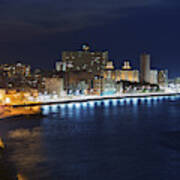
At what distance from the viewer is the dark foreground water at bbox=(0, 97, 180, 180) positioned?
24.4 ft

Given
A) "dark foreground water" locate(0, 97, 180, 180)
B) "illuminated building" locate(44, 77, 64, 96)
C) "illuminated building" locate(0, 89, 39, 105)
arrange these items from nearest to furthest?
"dark foreground water" locate(0, 97, 180, 180)
"illuminated building" locate(0, 89, 39, 105)
"illuminated building" locate(44, 77, 64, 96)

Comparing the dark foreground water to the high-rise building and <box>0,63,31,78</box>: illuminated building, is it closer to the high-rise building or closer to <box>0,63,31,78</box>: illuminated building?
<box>0,63,31,78</box>: illuminated building

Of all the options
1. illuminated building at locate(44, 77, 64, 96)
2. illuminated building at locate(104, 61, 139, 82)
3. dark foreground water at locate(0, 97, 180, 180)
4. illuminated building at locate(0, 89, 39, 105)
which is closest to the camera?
dark foreground water at locate(0, 97, 180, 180)

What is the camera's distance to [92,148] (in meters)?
9.68

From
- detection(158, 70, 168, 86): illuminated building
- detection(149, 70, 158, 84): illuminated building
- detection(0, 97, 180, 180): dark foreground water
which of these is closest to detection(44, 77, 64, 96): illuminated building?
detection(0, 97, 180, 180): dark foreground water

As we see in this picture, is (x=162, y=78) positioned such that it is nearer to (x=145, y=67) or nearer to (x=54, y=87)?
(x=145, y=67)

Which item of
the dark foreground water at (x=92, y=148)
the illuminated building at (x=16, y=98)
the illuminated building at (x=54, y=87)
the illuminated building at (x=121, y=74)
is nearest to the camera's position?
the dark foreground water at (x=92, y=148)

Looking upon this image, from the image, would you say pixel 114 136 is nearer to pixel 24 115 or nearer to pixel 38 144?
pixel 38 144

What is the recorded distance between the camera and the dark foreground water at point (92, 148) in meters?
7.43

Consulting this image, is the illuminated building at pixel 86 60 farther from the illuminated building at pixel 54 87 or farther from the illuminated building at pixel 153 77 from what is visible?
the illuminated building at pixel 54 87

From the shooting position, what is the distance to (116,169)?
7.66m

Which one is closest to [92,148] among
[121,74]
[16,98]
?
[16,98]

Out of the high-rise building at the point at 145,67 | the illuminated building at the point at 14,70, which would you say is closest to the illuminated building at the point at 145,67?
the high-rise building at the point at 145,67

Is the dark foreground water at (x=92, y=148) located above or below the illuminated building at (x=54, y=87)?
below
